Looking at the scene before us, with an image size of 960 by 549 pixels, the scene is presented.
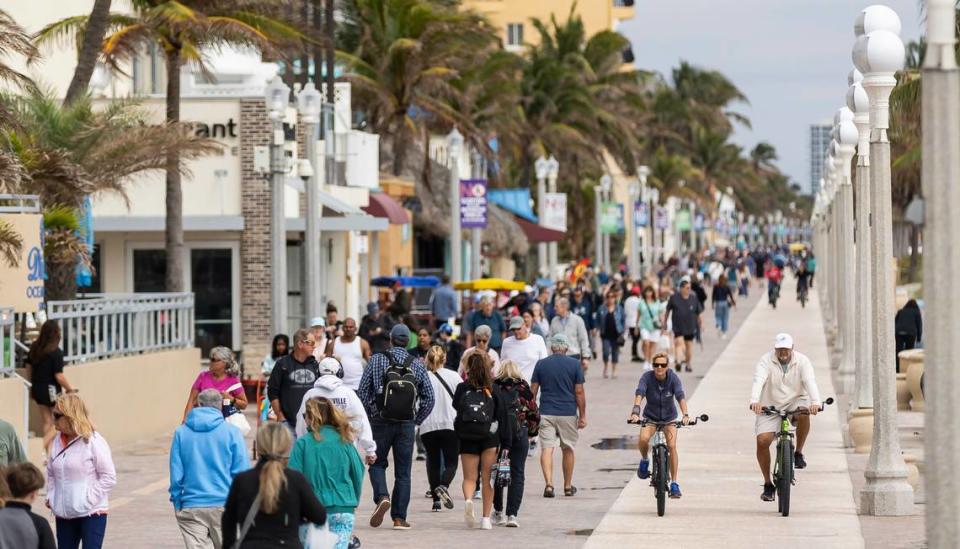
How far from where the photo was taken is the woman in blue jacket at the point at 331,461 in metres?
11.0

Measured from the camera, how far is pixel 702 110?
4838 inches

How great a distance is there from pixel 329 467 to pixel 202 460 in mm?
761

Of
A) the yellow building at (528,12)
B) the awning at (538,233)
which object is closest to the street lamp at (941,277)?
Answer: the awning at (538,233)

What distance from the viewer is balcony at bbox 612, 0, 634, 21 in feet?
401

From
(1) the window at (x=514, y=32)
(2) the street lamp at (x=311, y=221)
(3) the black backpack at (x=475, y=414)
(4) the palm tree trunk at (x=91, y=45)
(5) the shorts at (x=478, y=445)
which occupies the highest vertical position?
(1) the window at (x=514, y=32)

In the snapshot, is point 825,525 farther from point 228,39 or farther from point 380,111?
point 380,111

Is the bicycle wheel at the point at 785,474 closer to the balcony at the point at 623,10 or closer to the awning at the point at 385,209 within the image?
the awning at the point at 385,209

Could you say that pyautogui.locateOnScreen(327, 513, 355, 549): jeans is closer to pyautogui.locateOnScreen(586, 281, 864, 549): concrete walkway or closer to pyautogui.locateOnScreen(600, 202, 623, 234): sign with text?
pyautogui.locateOnScreen(586, 281, 864, 549): concrete walkway

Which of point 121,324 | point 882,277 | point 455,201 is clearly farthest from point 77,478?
point 455,201

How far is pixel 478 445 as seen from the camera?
49.5ft

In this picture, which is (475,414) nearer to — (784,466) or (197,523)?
(784,466)

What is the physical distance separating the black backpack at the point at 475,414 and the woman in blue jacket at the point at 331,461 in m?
3.75

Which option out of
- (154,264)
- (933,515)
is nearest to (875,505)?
(933,515)

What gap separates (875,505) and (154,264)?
20.3 meters
